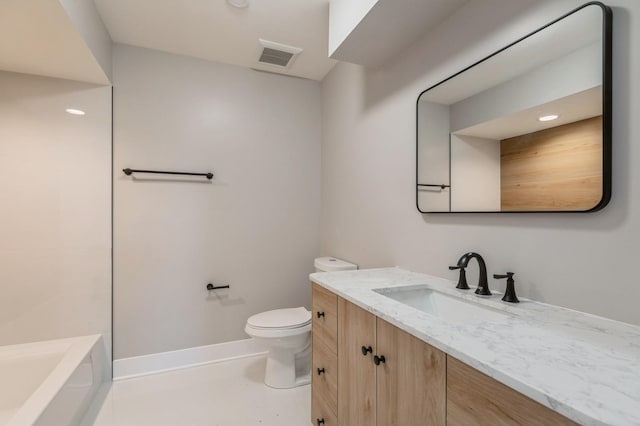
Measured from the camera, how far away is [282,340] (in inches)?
79.7

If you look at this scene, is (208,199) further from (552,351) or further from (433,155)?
(552,351)

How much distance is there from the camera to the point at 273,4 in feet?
5.99

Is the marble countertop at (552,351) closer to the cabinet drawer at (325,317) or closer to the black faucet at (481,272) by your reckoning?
the black faucet at (481,272)

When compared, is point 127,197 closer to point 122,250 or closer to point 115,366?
point 122,250

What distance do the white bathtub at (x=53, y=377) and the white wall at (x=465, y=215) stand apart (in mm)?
1818

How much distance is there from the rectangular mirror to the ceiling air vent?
50.2 inches

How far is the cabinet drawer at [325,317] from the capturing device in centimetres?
138

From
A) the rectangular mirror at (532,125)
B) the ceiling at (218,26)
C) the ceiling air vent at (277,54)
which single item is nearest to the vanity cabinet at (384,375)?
the rectangular mirror at (532,125)

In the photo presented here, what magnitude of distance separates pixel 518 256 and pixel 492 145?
18.3 inches

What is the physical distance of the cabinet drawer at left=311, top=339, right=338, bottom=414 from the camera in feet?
4.54

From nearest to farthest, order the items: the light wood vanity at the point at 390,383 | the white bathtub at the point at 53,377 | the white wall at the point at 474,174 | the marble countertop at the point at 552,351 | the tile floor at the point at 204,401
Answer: the marble countertop at the point at 552,351, the light wood vanity at the point at 390,383, the white wall at the point at 474,174, the white bathtub at the point at 53,377, the tile floor at the point at 204,401

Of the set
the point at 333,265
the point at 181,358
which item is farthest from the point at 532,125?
the point at 181,358

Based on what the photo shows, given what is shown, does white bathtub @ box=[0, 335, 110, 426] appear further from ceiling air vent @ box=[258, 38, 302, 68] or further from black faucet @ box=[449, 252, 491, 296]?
ceiling air vent @ box=[258, 38, 302, 68]

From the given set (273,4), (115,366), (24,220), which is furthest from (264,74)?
(115,366)
